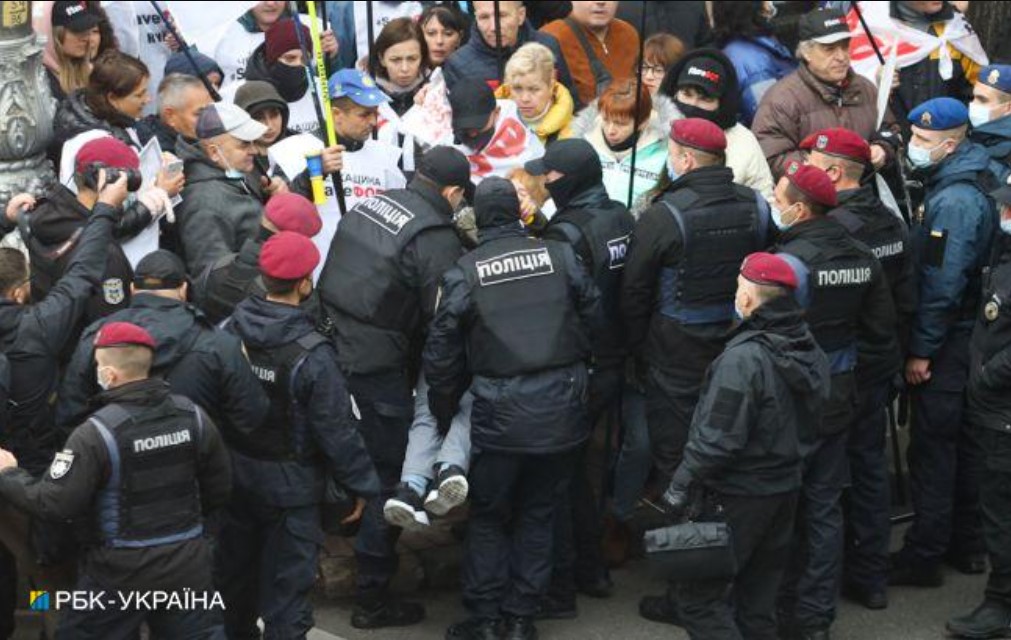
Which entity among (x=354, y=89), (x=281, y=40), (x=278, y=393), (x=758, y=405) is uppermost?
(x=281, y=40)

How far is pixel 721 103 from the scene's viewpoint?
359 inches

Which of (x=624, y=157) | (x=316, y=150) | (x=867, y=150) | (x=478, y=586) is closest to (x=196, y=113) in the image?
(x=316, y=150)

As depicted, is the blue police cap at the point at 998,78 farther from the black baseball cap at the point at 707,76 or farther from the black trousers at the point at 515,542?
the black trousers at the point at 515,542

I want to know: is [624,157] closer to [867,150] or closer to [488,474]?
[867,150]

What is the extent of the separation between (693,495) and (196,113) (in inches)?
133

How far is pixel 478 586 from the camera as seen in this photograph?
8047mm

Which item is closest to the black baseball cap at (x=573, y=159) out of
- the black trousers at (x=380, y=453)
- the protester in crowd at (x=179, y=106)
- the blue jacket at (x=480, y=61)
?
the black trousers at (x=380, y=453)

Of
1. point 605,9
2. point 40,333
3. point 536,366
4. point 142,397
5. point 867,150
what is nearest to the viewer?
Answer: point 142,397

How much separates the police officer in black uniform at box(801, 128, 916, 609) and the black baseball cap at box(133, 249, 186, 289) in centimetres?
324

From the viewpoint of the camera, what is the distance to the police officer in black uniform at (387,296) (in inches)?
314

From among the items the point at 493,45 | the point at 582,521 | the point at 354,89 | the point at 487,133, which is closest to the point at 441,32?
the point at 493,45

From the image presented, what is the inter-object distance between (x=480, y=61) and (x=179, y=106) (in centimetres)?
196

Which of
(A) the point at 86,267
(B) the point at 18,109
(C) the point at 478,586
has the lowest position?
(C) the point at 478,586

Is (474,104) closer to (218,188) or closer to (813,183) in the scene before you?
(218,188)
